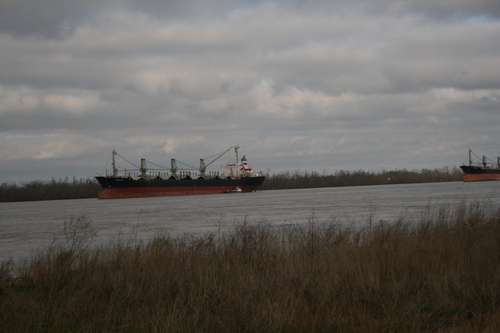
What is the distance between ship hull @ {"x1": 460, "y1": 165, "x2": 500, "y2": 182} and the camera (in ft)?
381

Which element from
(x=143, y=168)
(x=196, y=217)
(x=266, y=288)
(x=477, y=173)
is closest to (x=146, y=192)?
(x=143, y=168)

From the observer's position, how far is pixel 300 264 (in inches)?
424

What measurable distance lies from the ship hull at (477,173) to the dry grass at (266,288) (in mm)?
111558

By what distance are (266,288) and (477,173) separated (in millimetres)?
119509

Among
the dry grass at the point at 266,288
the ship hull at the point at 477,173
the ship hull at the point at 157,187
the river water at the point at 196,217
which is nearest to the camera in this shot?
the dry grass at the point at 266,288

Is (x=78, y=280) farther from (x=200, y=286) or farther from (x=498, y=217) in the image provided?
(x=498, y=217)

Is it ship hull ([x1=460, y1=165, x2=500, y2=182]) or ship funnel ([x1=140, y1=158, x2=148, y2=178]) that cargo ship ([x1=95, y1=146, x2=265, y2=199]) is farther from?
ship hull ([x1=460, y1=165, x2=500, y2=182])

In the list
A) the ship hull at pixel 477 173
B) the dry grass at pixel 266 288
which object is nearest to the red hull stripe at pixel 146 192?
the ship hull at pixel 477 173

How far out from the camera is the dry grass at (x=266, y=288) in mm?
7840

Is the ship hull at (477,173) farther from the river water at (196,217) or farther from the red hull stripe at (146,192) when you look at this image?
the river water at (196,217)

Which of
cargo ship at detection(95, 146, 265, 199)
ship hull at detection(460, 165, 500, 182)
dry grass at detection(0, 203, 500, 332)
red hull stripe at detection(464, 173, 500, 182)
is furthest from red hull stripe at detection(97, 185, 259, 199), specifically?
dry grass at detection(0, 203, 500, 332)

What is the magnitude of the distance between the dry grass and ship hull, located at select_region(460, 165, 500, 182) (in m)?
112

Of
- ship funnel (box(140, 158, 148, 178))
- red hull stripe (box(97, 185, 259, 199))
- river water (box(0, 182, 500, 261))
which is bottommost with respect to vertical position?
river water (box(0, 182, 500, 261))

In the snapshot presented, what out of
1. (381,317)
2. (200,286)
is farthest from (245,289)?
(381,317)
